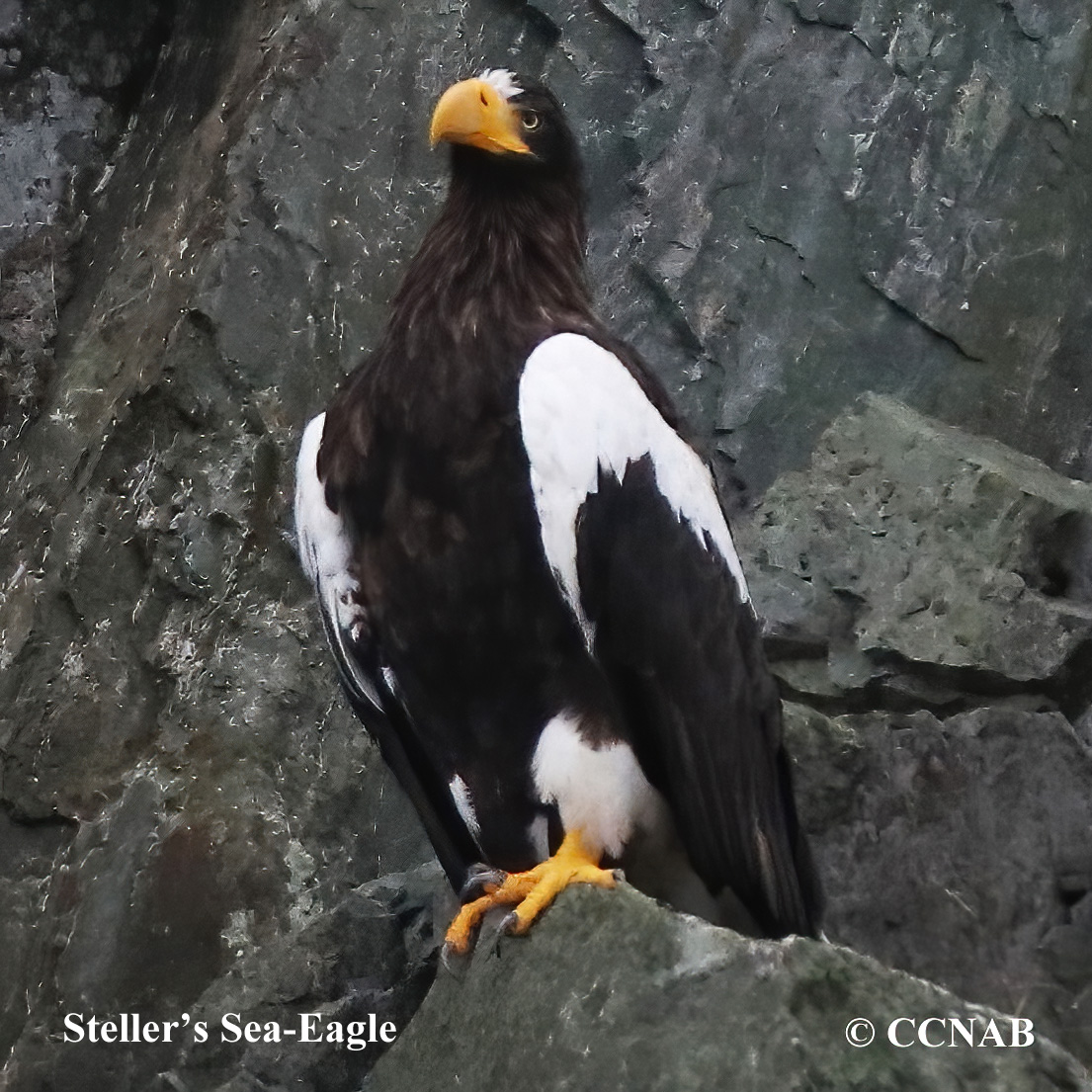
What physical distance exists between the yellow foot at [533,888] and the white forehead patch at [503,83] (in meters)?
1.63

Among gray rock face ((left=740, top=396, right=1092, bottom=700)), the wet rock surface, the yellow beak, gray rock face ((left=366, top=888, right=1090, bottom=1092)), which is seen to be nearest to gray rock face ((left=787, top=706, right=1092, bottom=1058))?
the wet rock surface

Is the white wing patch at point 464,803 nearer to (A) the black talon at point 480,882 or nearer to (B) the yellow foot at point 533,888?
(A) the black talon at point 480,882

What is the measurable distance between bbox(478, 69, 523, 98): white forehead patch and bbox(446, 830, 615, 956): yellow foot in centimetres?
163

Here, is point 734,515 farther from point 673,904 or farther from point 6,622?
point 6,622

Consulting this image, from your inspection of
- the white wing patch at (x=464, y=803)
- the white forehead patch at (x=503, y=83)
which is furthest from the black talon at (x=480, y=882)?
the white forehead patch at (x=503, y=83)

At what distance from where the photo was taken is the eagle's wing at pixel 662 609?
3.24 meters

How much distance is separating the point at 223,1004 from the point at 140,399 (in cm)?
189

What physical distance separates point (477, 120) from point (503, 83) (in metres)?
0.17

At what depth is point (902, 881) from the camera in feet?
14.3

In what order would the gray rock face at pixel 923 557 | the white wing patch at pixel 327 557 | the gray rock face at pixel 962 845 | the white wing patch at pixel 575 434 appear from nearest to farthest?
the white wing patch at pixel 575 434, the white wing patch at pixel 327 557, the gray rock face at pixel 962 845, the gray rock face at pixel 923 557

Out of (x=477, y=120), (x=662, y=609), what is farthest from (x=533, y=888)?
(x=477, y=120)

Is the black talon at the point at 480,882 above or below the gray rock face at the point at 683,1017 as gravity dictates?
below

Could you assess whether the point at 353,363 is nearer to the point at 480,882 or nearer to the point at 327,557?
the point at 327,557

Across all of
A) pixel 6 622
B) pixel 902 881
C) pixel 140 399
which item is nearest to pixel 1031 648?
pixel 902 881
